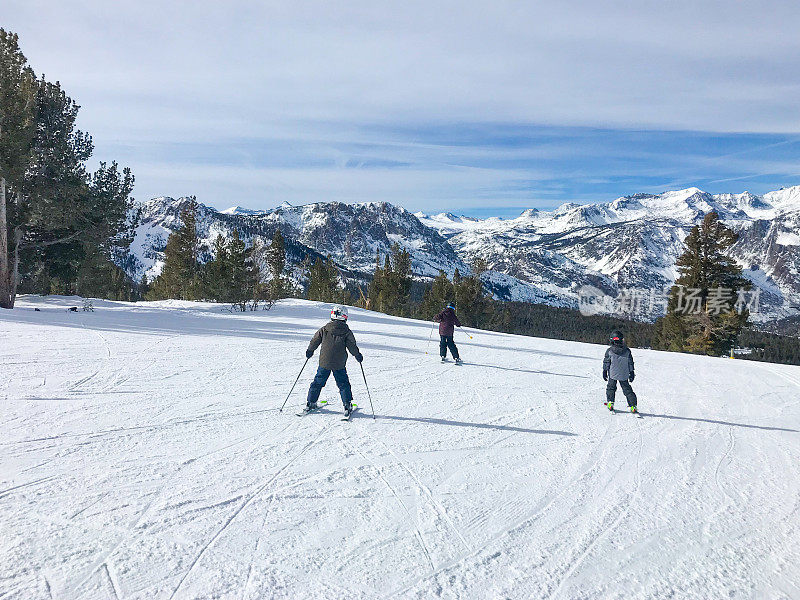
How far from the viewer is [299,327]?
2250 cm

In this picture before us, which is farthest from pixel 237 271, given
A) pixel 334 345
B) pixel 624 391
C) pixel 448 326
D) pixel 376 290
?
pixel 624 391

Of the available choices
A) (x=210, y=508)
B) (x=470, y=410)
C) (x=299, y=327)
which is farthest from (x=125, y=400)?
(x=299, y=327)

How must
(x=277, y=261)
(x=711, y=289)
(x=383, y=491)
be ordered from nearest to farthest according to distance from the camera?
1. (x=383, y=491)
2. (x=711, y=289)
3. (x=277, y=261)

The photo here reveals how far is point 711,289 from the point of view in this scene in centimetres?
3116

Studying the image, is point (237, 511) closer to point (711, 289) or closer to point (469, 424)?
point (469, 424)

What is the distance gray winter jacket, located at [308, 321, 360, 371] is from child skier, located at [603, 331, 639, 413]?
5.53 m

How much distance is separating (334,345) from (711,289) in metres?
32.5

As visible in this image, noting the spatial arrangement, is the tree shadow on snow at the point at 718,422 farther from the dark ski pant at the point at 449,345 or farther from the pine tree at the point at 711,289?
the pine tree at the point at 711,289

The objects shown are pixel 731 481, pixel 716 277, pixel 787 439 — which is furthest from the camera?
pixel 716 277

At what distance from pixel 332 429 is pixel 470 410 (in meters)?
3.03

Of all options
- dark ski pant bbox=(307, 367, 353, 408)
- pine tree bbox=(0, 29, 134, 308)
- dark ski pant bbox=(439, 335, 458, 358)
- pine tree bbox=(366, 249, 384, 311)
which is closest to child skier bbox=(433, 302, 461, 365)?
dark ski pant bbox=(439, 335, 458, 358)

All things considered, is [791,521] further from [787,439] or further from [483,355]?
[483,355]

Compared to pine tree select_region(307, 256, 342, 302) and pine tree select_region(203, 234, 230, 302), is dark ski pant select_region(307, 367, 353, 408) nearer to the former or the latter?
pine tree select_region(203, 234, 230, 302)

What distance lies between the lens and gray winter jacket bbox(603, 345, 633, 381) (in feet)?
31.2
